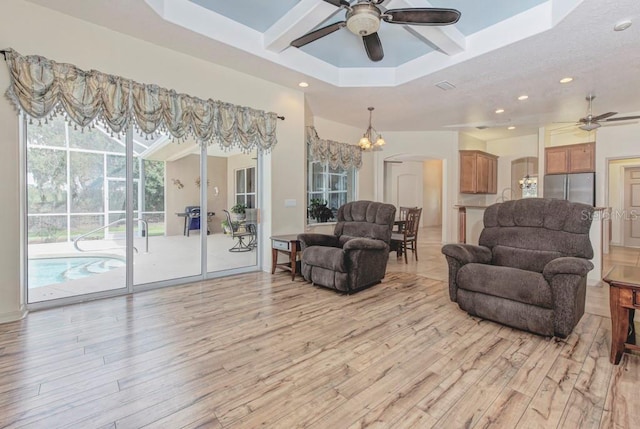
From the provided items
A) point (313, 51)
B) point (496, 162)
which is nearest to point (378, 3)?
point (313, 51)

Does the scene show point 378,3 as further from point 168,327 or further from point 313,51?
point 168,327

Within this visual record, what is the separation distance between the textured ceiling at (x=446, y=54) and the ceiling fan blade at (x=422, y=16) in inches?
15.4

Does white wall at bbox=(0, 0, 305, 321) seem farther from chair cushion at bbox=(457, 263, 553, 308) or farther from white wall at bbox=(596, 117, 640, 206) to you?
white wall at bbox=(596, 117, 640, 206)

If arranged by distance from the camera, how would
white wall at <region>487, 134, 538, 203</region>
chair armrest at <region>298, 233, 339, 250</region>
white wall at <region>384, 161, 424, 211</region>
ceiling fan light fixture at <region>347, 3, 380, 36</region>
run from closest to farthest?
ceiling fan light fixture at <region>347, 3, 380, 36</region>, chair armrest at <region>298, 233, 339, 250</region>, white wall at <region>487, 134, 538, 203</region>, white wall at <region>384, 161, 424, 211</region>

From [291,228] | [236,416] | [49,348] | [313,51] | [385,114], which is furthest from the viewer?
[385,114]

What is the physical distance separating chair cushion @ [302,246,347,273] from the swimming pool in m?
2.31

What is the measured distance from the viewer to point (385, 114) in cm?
620

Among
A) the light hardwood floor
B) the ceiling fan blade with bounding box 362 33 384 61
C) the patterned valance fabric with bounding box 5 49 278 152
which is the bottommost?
the light hardwood floor

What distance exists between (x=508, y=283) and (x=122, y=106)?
171 inches

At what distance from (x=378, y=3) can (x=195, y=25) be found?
2.05m

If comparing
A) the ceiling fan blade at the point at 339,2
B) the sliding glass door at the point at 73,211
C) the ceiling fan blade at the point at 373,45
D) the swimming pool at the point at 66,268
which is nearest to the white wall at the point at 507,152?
the ceiling fan blade at the point at 373,45

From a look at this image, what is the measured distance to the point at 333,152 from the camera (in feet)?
21.2

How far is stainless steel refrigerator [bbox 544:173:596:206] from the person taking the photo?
6.62 metres

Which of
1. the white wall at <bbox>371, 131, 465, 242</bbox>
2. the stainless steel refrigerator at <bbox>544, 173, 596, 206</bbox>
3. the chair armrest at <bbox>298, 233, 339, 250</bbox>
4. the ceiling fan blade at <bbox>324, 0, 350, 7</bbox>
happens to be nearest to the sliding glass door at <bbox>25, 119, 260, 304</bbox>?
the chair armrest at <bbox>298, 233, 339, 250</bbox>
